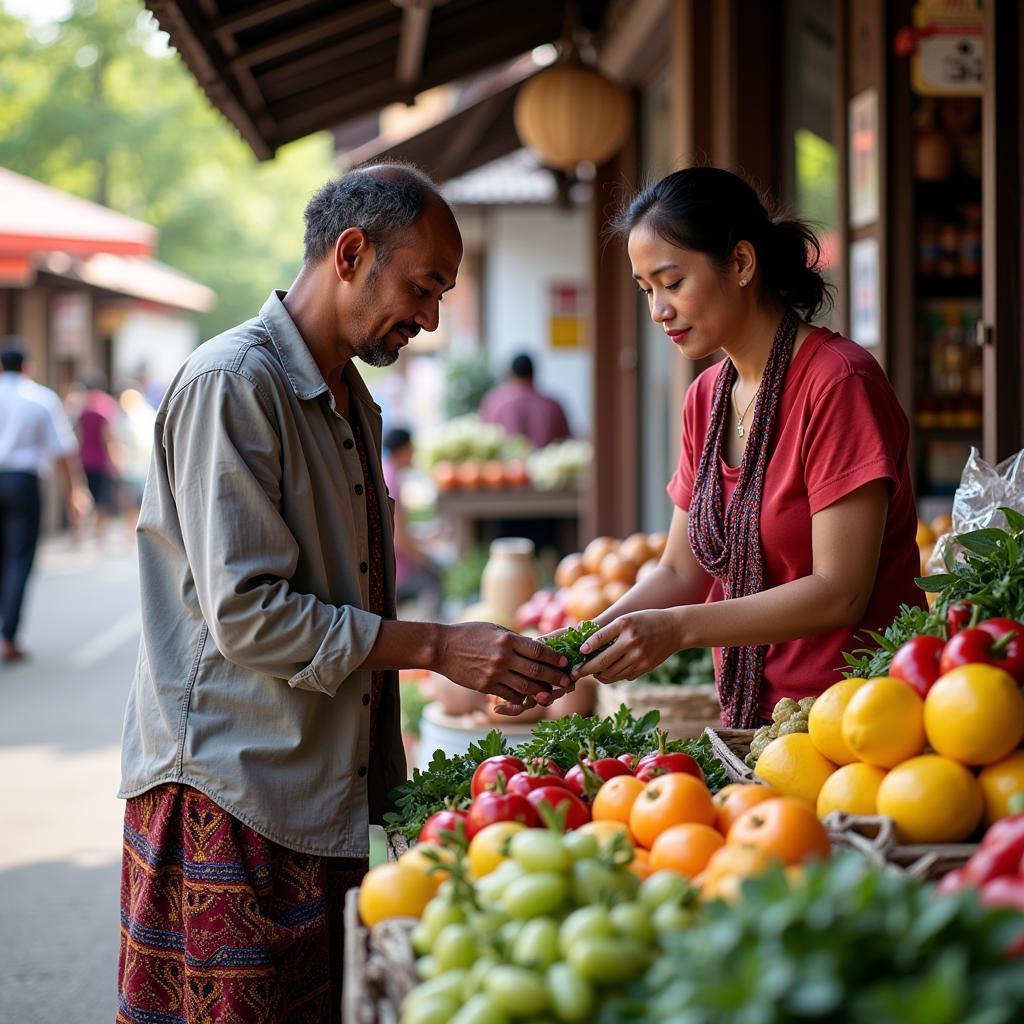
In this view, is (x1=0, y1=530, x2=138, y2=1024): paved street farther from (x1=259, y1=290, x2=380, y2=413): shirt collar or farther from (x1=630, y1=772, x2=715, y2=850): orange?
(x1=630, y1=772, x2=715, y2=850): orange

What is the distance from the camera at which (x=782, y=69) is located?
5.61 metres

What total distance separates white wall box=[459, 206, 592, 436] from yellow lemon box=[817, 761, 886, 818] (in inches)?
557

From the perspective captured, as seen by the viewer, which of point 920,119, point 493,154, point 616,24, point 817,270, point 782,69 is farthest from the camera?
point 493,154

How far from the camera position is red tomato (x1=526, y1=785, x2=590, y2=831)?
1.96 metres

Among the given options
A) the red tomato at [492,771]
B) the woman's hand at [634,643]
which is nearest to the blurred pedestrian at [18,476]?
the woman's hand at [634,643]

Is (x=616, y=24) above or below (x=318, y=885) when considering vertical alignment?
above

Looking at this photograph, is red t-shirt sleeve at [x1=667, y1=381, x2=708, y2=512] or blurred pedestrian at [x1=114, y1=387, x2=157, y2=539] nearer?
red t-shirt sleeve at [x1=667, y1=381, x2=708, y2=512]

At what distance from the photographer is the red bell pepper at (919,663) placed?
1928 millimetres

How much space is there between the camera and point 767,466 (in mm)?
2682

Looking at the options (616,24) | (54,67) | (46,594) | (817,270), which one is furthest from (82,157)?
(817,270)

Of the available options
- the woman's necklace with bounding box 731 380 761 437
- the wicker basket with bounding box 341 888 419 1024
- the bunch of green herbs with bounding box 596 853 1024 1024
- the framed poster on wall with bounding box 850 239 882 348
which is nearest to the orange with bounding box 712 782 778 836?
the wicker basket with bounding box 341 888 419 1024

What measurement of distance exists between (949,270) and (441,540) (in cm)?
931

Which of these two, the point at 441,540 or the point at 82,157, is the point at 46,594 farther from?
the point at 82,157

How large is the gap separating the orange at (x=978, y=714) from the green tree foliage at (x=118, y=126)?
2719cm
